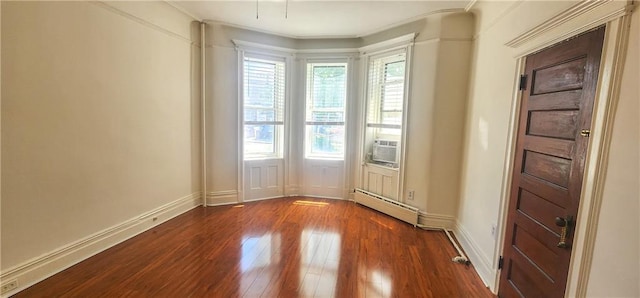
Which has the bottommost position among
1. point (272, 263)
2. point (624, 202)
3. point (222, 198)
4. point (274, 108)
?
point (272, 263)

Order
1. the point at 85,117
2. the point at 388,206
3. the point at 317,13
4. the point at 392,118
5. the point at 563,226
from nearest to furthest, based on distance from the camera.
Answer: the point at 563,226 → the point at 85,117 → the point at 317,13 → the point at 388,206 → the point at 392,118

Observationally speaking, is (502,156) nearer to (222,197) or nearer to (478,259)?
(478,259)

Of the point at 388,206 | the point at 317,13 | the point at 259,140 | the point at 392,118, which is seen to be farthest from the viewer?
the point at 259,140

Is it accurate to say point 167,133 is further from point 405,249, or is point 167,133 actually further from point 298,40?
point 405,249

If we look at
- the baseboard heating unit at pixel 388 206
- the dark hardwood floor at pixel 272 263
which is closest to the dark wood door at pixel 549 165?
the dark hardwood floor at pixel 272 263

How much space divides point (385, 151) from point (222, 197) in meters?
2.63

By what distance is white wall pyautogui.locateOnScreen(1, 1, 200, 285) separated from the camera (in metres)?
2.05

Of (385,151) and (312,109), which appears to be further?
(312,109)

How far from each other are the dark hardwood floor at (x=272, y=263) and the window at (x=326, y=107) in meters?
1.46

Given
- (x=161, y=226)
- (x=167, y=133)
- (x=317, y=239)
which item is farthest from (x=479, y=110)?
(x=161, y=226)

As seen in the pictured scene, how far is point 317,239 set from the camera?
319cm

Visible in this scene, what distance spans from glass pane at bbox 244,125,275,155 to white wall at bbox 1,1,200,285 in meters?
1.00

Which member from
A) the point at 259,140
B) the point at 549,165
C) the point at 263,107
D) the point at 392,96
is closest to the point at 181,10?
the point at 263,107

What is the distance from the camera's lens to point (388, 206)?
157 inches
